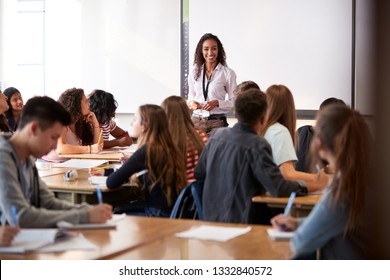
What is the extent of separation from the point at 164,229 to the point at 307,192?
3.43 feet

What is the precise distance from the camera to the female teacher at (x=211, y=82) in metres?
5.68

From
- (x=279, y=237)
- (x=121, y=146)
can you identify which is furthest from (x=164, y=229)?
(x=121, y=146)

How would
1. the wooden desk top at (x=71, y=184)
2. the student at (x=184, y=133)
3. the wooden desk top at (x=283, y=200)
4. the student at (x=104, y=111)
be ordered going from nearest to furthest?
the wooden desk top at (x=283, y=200)
the wooden desk top at (x=71, y=184)
the student at (x=184, y=133)
the student at (x=104, y=111)

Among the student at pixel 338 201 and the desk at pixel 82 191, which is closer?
the student at pixel 338 201

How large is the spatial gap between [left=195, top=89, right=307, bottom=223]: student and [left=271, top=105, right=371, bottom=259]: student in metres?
1.00

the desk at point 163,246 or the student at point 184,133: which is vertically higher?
the student at point 184,133

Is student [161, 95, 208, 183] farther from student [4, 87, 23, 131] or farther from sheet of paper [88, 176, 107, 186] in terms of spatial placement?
student [4, 87, 23, 131]

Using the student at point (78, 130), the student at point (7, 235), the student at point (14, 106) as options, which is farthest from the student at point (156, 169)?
the student at point (14, 106)

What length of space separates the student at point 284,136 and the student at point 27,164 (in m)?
1.35

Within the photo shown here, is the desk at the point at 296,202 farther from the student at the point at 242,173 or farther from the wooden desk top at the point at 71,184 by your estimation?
the wooden desk top at the point at 71,184

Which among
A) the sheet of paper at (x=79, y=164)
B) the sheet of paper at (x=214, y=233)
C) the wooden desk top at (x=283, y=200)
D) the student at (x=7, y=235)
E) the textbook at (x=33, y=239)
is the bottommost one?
the sheet of paper at (x=79, y=164)

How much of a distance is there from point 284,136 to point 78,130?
2661 mm

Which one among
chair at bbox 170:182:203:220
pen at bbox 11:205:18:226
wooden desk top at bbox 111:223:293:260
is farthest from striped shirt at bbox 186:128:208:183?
pen at bbox 11:205:18:226

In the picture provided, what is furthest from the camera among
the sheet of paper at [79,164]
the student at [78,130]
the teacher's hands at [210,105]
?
the teacher's hands at [210,105]
